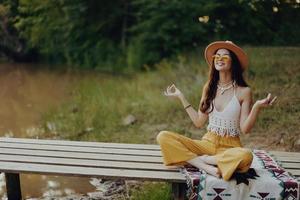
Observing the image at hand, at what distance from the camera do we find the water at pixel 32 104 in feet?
18.7

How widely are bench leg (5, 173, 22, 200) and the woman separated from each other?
1677 mm

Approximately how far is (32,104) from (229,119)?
7744mm

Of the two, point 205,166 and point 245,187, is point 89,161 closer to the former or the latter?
point 205,166

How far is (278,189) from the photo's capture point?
362cm

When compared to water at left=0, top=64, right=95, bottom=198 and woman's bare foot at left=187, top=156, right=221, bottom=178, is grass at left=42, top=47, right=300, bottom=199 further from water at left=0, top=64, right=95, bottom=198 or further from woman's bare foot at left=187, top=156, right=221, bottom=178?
woman's bare foot at left=187, top=156, right=221, bottom=178

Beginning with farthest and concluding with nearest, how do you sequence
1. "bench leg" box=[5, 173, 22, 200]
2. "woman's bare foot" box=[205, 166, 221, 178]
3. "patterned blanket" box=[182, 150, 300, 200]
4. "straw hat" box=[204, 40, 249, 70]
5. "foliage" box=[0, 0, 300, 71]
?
"foliage" box=[0, 0, 300, 71] < "bench leg" box=[5, 173, 22, 200] < "straw hat" box=[204, 40, 249, 70] < "woman's bare foot" box=[205, 166, 221, 178] < "patterned blanket" box=[182, 150, 300, 200]

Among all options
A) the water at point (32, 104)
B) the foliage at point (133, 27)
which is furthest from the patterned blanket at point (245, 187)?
the foliage at point (133, 27)

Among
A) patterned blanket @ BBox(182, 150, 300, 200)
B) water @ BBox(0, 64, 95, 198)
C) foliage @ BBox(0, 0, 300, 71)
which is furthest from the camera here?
foliage @ BBox(0, 0, 300, 71)

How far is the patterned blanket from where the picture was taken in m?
3.63

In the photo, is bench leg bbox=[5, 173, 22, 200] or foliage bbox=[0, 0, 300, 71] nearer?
bench leg bbox=[5, 173, 22, 200]

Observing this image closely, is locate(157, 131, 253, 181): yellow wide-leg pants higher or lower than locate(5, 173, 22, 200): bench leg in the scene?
higher

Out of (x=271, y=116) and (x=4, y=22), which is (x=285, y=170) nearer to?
(x=271, y=116)

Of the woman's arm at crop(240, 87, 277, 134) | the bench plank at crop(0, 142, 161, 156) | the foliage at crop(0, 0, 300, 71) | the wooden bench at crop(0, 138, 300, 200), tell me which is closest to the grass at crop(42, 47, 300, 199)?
the bench plank at crop(0, 142, 161, 156)

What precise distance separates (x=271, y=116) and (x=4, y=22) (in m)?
15.9
